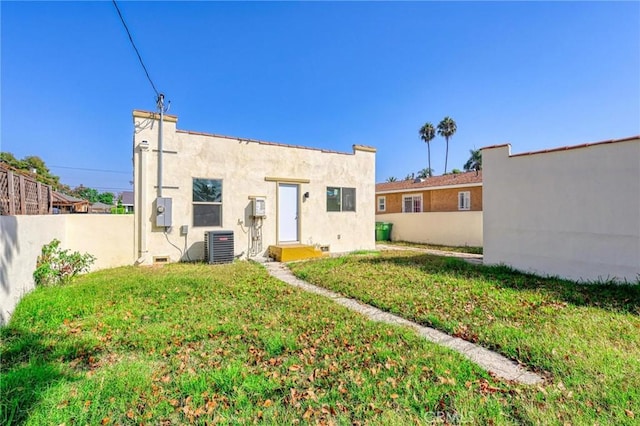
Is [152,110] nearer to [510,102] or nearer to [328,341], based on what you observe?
[328,341]

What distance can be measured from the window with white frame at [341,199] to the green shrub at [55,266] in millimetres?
7222

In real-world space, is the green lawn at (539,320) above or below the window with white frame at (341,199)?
below

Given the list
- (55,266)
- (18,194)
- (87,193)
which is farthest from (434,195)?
(87,193)

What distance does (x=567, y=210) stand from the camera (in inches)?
251

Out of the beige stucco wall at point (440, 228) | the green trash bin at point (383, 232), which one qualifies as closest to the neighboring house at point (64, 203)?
the green trash bin at point (383, 232)

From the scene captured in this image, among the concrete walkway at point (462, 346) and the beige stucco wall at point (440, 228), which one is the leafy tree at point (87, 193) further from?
the concrete walkway at point (462, 346)

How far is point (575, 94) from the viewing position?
24.8 ft

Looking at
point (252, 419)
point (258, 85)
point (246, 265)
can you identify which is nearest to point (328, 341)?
point (252, 419)

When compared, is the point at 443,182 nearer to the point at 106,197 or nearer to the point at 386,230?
the point at 386,230

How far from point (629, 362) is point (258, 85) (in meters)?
12.1

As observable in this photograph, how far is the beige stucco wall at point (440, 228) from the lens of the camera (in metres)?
13.3

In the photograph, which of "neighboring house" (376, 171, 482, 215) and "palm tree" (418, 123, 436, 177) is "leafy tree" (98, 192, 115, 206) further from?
"palm tree" (418, 123, 436, 177)

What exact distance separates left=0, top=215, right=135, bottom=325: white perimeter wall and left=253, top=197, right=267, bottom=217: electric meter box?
336 cm

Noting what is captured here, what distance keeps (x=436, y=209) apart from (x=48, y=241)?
17200mm
